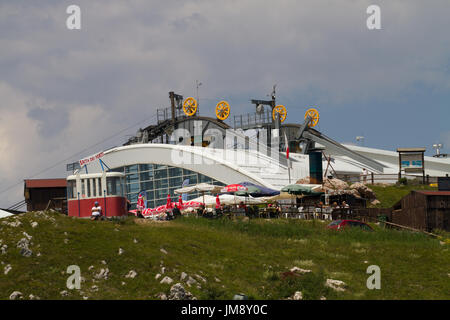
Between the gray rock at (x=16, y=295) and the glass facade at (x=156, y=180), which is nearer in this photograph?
the gray rock at (x=16, y=295)

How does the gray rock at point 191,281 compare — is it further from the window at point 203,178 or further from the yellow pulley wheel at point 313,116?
the yellow pulley wheel at point 313,116

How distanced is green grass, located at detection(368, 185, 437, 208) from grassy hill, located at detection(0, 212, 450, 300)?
21.2 m

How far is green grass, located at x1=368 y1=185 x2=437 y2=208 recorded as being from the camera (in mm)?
52875

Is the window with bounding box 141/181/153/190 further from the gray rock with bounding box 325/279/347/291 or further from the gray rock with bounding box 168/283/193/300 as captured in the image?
the gray rock with bounding box 168/283/193/300

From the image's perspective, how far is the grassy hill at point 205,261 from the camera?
68.4 ft

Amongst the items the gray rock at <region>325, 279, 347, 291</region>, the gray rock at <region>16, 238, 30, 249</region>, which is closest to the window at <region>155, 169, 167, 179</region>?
the gray rock at <region>16, 238, 30, 249</region>

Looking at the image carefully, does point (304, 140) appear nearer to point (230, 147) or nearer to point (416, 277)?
point (230, 147)

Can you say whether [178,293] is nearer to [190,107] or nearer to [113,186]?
→ [113,186]

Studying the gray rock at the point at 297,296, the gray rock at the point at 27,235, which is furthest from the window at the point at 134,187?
the gray rock at the point at 297,296

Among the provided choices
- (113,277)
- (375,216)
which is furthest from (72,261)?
(375,216)

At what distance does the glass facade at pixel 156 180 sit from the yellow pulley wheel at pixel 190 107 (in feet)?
46.2
